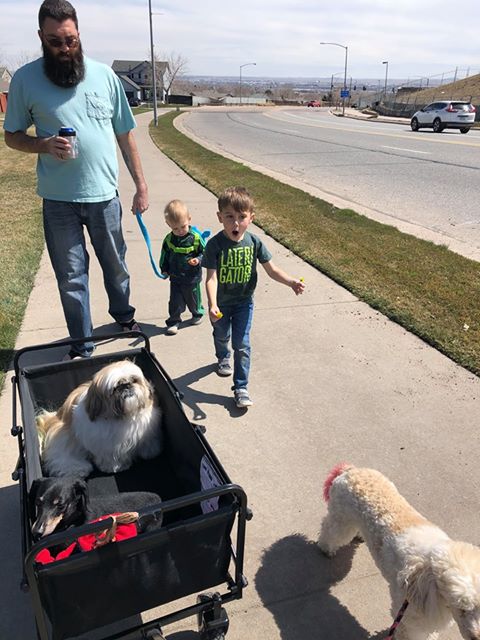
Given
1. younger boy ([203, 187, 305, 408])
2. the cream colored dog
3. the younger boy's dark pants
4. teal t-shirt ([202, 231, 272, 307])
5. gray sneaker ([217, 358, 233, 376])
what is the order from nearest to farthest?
the cream colored dog, younger boy ([203, 187, 305, 408]), teal t-shirt ([202, 231, 272, 307]), gray sneaker ([217, 358, 233, 376]), the younger boy's dark pants

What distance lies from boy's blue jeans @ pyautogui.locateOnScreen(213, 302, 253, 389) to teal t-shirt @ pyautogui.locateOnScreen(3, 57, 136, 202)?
4.33 ft

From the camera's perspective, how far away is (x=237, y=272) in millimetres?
3641

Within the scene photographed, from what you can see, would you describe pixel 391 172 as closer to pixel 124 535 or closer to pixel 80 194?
pixel 80 194

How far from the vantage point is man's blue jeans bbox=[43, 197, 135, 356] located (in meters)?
3.91

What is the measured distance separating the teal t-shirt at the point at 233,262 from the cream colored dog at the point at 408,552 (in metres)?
1.59

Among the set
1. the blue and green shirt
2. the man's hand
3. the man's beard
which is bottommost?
→ the blue and green shirt

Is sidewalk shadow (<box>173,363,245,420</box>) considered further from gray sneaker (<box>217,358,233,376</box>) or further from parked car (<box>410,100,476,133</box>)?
parked car (<box>410,100,476,133</box>)

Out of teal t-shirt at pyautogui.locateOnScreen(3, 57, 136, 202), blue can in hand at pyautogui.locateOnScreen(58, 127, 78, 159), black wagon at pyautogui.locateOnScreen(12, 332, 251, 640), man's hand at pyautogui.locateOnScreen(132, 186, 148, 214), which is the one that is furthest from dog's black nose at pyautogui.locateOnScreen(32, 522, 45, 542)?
man's hand at pyautogui.locateOnScreen(132, 186, 148, 214)

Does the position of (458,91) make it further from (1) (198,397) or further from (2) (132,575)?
(2) (132,575)

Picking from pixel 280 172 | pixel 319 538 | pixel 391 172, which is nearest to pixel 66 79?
pixel 319 538

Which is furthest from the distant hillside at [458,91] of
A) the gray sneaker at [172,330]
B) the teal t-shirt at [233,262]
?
the teal t-shirt at [233,262]

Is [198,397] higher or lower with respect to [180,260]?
lower

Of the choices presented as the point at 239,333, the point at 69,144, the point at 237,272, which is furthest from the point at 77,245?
the point at 239,333

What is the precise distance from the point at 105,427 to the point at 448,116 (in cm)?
2988
